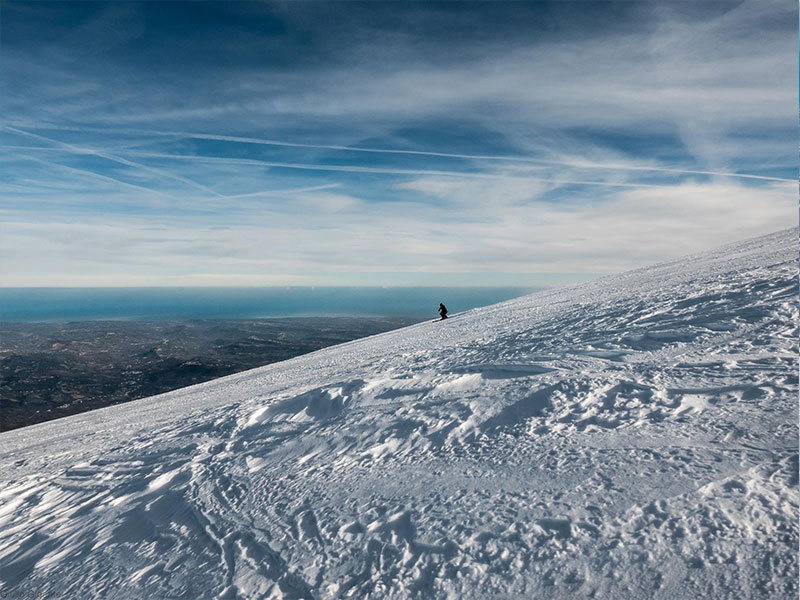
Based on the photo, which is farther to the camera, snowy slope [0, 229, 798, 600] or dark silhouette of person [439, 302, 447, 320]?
dark silhouette of person [439, 302, 447, 320]

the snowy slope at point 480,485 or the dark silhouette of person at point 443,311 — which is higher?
the dark silhouette of person at point 443,311

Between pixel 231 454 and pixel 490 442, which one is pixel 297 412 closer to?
pixel 231 454

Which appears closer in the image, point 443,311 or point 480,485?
point 480,485

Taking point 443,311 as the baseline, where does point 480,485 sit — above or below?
below

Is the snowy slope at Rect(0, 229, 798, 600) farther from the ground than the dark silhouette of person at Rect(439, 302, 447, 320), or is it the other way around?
the dark silhouette of person at Rect(439, 302, 447, 320)

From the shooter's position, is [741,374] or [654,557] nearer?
[654,557]

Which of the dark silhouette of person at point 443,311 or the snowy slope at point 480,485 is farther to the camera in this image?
the dark silhouette of person at point 443,311

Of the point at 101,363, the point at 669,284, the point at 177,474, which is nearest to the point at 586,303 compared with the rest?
the point at 669,284

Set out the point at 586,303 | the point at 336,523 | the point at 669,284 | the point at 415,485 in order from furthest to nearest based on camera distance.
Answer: the point at 586,303, the point at 669,284, the point at 415,485, the point at 336,523
